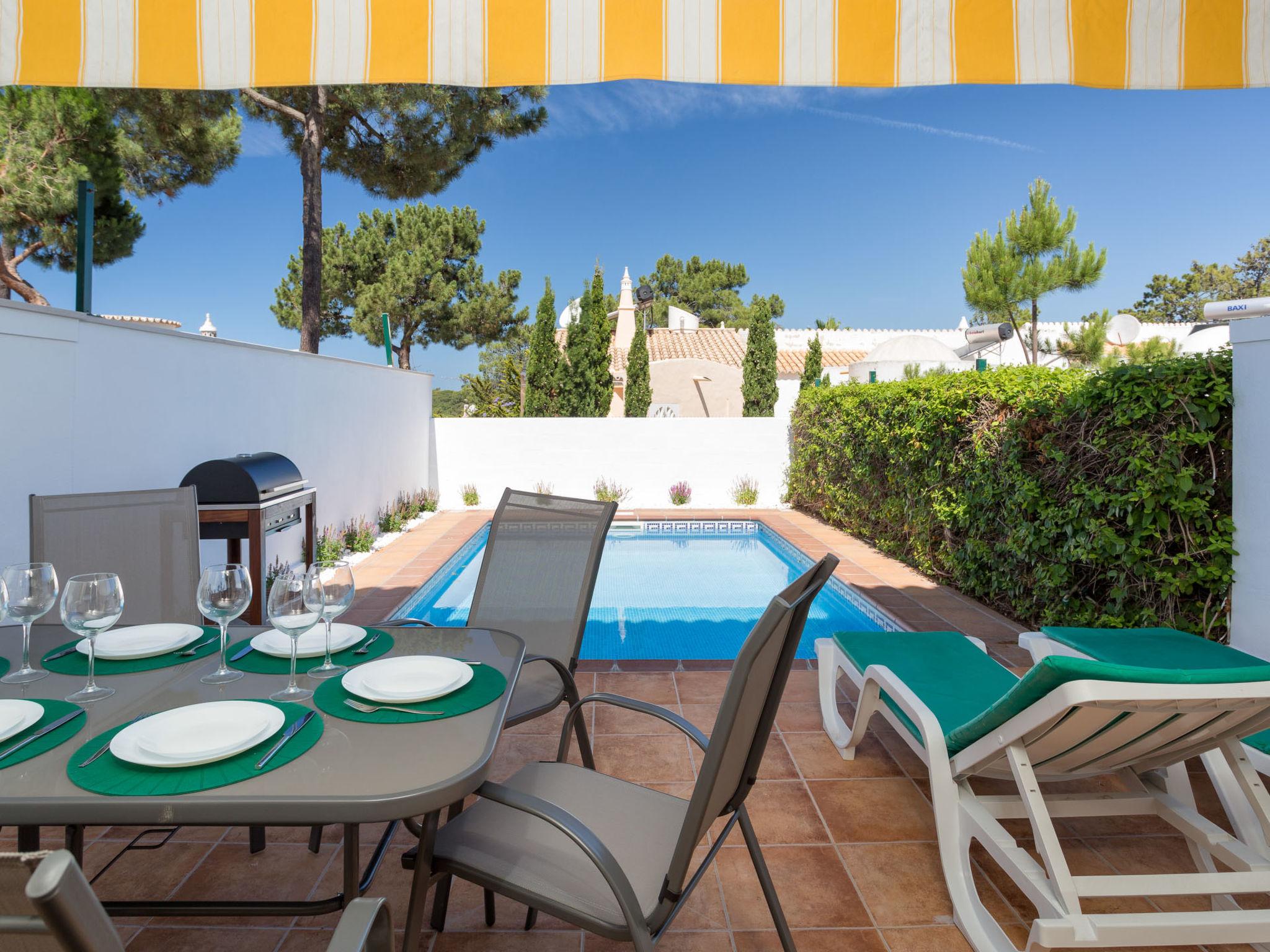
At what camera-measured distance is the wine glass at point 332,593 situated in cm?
196

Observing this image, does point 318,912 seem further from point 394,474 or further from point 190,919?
point 394,474

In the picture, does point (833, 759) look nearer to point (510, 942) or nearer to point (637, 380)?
point (510, 942)

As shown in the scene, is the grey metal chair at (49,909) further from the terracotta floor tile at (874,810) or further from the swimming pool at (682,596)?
the swimming pool at (682,596)

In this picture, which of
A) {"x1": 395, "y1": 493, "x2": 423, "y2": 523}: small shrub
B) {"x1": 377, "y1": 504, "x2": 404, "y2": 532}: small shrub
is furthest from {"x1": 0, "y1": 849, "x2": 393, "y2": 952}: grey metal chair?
{"x1": 395, "y1": 493, "x2": 423, "y2": 523}: small shrub

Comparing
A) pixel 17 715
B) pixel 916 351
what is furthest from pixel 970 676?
pixel 916 351

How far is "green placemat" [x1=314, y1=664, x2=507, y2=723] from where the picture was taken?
5.69ft

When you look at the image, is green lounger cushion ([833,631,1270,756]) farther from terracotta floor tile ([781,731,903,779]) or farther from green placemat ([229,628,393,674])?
green placemat ([229,628,393,674])

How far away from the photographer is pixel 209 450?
552cm

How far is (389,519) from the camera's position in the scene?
Answer: 960cm

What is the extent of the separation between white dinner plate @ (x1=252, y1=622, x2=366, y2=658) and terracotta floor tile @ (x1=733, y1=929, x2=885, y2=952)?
142cm

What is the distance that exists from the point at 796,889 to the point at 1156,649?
1793 millimetres

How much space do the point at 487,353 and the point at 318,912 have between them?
2612 centimetres

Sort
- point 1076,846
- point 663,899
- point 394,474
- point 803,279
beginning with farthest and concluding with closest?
point 803,279 → point 394,474 → point 1076,846 → point 663,899

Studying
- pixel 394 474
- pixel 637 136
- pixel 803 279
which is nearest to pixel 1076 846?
pixel 394 474
